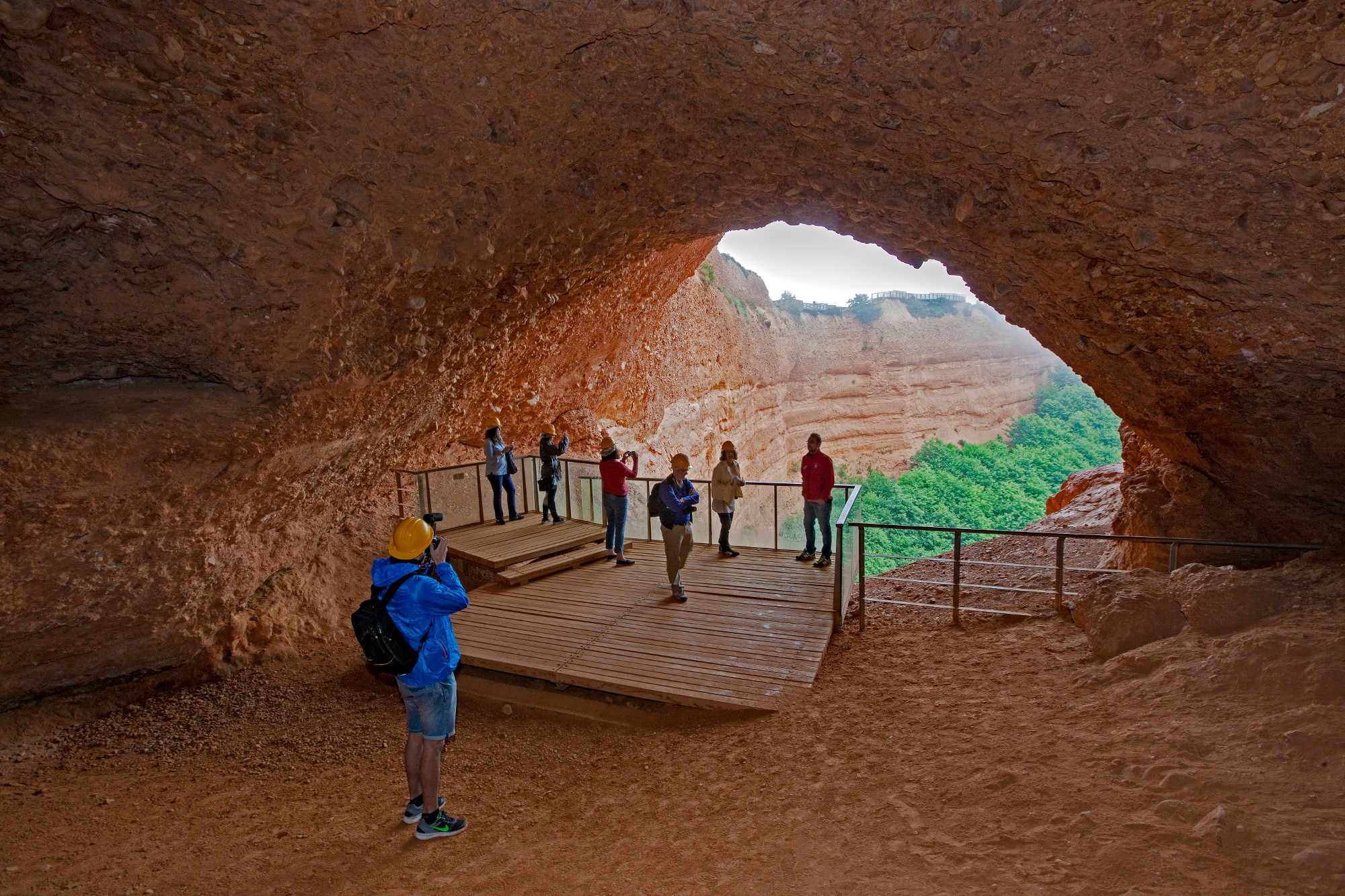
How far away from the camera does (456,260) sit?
5.73 metres

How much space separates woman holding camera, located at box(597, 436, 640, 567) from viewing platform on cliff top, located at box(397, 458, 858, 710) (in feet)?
0.55

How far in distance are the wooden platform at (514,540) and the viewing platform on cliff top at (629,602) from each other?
0.02 meters

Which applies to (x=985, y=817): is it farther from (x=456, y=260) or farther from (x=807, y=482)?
(x=456, y=260)

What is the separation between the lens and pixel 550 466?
886cm

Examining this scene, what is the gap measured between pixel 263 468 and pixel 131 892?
3.28m

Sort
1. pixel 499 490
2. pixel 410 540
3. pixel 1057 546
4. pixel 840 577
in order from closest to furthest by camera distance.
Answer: pixel 410 540 → pixel 1057 546 → pixel 840 577 → pixel 499 490

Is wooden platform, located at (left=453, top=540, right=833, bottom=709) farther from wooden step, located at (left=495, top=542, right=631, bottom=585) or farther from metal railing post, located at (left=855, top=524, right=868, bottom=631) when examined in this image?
metal railing post, located at (left=855, top=524, right=868, bottom=631)

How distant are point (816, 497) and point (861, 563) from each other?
2.96ft

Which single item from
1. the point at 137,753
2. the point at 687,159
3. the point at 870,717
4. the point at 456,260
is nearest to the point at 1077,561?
the point at 870,717

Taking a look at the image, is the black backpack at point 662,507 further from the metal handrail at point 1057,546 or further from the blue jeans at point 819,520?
the blue jeans at point 819,520

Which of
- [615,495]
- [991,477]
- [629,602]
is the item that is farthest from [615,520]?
[991,477]

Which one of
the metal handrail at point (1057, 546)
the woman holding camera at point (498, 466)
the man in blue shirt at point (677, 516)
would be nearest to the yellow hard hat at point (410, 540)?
the man in blue shirt at point (677, 516)

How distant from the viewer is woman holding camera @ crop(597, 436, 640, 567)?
24.8 ft

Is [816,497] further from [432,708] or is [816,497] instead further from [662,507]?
[432,708]
